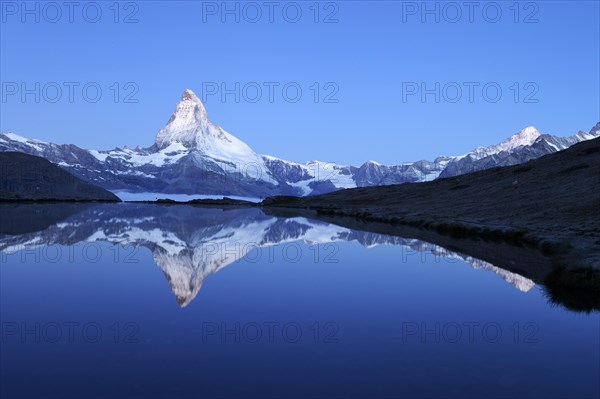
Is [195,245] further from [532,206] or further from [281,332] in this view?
[532,206]

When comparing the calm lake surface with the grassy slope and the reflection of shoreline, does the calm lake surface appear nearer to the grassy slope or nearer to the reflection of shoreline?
the reflection of shoreline

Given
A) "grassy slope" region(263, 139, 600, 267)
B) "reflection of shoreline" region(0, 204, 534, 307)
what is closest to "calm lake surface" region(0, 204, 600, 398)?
"reflection of shoreline" region(0, 204, 534, 307)

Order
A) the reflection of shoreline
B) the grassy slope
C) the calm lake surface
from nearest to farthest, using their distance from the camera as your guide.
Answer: the calm lake surface
the reflection of shoreline
the grassy slope

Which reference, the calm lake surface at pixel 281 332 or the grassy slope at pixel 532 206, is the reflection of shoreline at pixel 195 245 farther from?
the grassy slope at pixel 532 206

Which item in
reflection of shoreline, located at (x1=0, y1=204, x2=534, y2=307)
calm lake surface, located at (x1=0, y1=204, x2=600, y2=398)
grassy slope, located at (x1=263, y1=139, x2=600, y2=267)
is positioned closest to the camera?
calm lake surface, located at (x1=0, y1=204, x2=600, y2=398)

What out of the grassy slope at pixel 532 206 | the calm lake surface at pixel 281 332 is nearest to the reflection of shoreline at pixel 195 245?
the calm lake surface at pixel 281 332

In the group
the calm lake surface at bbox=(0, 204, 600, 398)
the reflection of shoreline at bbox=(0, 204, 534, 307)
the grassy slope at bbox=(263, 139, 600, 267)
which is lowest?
the calm lake surface at bbox=(0, 204, 600, 398)

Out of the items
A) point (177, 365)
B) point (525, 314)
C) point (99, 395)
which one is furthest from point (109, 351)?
point (525, 314)

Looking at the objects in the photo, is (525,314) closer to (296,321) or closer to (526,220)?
(296,321)

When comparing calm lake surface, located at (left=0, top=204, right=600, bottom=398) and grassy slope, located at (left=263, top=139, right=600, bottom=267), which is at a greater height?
grassy slope, located at (left=263, top=139, right=600, bottom=267)
